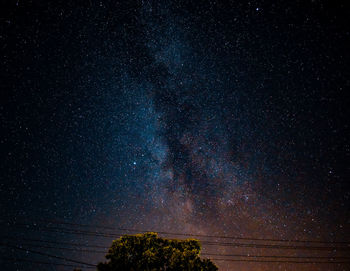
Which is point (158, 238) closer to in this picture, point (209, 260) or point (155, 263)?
point (155, 263)

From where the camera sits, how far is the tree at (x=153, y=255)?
34.3 ft

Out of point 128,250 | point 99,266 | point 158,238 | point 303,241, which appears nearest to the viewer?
point 99,266

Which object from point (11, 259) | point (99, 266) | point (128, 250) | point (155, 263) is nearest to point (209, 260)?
point (155, 263)

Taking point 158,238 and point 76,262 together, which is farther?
point 76,262

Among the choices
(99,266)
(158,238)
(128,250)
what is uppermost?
(158,238)

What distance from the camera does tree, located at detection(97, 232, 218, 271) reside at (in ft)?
34.3

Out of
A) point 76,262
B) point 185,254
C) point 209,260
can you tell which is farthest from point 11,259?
point 209,260

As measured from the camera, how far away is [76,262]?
15703mm

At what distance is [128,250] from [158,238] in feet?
5.81

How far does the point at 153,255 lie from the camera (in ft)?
35.4

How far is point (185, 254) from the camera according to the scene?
1091 centimetres

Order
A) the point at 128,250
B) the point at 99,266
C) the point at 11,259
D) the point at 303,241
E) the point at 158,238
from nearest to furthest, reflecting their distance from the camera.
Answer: the point at 99,266 < the point at 128,250 < the point at 158,238 < the point at 11,259 < the point at 303,241

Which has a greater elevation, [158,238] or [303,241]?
[303,241]

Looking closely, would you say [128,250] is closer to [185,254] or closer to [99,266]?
[99,266]
